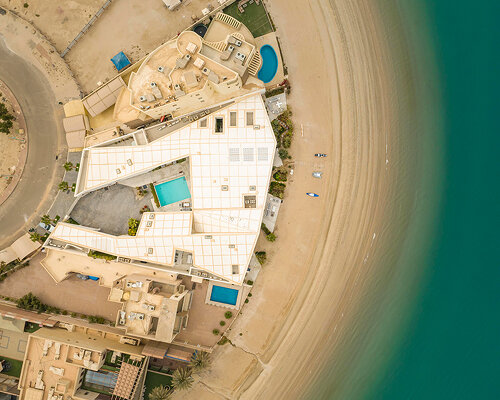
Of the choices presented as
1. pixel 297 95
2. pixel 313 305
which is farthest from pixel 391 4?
pixel 313 305

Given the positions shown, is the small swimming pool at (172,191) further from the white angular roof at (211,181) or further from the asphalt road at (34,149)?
the asphalt road at (34,149)

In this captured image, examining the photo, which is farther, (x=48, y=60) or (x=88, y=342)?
(x=48, y=60)

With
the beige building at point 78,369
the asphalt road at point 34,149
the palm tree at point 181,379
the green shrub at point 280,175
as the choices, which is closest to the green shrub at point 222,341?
the palm tree at point 181,379

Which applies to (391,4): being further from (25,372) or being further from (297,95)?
(25,372)

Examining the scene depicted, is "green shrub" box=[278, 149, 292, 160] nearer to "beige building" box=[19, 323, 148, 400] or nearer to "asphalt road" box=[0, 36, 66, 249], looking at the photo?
"asphalt road" box=[0, 36, 66, 249]

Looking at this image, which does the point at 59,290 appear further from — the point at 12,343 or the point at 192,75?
the point at 192,75

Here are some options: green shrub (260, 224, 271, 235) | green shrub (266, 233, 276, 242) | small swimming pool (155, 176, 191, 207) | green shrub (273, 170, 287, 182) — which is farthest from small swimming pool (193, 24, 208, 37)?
green shrub (266, 233, 276, 242)
